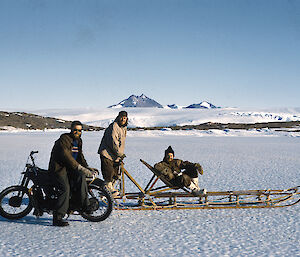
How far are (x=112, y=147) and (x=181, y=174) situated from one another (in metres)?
1.30

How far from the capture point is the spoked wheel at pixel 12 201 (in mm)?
4961

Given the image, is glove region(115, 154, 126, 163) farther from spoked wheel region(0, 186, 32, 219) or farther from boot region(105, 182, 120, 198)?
spoked wheel region(0, 186, 32, 219)

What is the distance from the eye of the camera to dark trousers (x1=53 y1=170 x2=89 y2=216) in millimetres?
4723

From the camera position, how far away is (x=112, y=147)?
5.92 meters

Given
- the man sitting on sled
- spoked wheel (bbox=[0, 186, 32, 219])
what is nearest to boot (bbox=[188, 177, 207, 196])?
the man sitting on sled

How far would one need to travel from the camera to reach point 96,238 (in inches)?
173

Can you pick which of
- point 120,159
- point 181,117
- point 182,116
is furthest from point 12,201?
point 182,116

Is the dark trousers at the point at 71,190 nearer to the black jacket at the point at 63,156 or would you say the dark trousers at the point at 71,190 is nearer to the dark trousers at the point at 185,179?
the black jacket at the point at 63,156

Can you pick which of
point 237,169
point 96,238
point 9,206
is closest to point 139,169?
point 237,169

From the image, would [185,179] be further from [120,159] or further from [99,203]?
[99,203]

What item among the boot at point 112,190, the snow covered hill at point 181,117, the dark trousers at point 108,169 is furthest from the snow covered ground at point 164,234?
the snow covered hill at point 181,117

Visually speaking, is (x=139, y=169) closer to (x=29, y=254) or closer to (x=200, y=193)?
(x=200, y=193)

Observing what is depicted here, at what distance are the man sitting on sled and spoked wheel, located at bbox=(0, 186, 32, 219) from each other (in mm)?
2144

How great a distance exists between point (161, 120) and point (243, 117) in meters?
19.2
